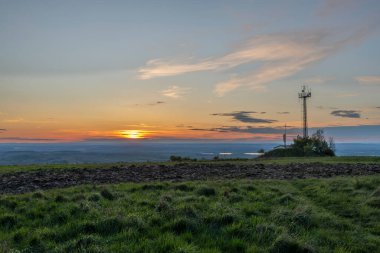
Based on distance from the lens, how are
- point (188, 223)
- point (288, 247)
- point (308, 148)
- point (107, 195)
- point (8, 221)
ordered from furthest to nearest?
point (308, 148), point (107, 195), point (8, 221), point (188, 223), point (288, 247)

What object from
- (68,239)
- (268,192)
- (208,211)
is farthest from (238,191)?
(68,239)

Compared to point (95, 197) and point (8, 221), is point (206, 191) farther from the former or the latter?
point (8, 221)

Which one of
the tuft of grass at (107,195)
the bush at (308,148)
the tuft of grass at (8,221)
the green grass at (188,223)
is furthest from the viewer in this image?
the bush at (308,148)

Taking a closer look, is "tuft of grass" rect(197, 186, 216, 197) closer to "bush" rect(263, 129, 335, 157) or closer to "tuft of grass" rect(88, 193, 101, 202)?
"tuft of grass" rect(88, 193, 101, 202)

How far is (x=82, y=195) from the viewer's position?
1555 cm

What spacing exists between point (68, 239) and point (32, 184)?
41.7 feet

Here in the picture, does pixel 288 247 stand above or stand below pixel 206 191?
below

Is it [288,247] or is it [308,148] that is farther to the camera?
[308,148]

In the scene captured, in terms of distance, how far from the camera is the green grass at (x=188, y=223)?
9227 mm

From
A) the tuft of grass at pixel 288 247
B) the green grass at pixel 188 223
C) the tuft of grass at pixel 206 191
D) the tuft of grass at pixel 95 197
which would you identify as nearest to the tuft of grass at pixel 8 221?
the green grass at pixel 188 223

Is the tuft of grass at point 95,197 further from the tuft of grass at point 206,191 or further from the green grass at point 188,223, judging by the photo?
the tuft of grass at point 206,191

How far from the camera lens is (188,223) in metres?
10.7

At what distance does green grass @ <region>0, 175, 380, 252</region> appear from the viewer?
9227 mm

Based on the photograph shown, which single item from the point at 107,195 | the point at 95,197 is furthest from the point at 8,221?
the point at 107,195
